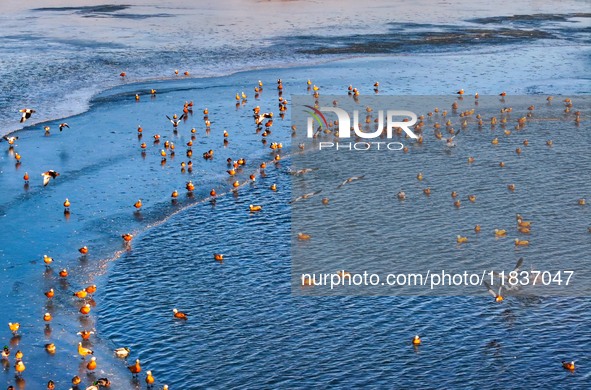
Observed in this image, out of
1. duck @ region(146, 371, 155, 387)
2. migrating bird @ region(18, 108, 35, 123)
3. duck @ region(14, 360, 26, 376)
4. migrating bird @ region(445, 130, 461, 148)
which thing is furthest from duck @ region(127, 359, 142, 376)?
migrating bird @ region(18, 108, 35, 123)

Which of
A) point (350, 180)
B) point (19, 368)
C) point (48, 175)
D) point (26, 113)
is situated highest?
point (26, 113)

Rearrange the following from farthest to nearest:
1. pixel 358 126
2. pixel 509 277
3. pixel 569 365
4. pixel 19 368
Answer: pixel 358 126
pixel 509 277
pixel 569 365
pixel 19 368

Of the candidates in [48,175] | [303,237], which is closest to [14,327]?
[303,237]

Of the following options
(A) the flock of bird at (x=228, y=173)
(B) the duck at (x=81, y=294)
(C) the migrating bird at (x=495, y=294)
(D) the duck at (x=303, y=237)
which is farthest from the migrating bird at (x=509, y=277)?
(B) the duck at (x=81, y=294)

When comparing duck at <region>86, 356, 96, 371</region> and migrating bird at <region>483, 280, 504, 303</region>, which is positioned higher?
migrating bird at <region>483, 280, 504, 303</region>

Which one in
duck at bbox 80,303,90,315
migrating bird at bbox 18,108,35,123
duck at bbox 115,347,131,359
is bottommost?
duck at bbox 115,347,131,359

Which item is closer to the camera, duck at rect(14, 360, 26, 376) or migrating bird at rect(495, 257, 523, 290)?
duck at rect(14, 360, 26, 376)

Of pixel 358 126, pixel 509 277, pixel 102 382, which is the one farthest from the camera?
pixel 358 126

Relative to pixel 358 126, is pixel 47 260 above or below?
below

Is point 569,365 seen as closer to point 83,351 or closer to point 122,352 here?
point 122,352

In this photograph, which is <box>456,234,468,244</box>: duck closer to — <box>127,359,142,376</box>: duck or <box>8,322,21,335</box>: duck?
<box>127,359,142,376</box>: duck

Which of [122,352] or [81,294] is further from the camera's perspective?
[81,294]

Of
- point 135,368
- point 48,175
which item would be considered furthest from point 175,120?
point 135,368

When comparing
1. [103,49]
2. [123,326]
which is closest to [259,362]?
[123,326]
